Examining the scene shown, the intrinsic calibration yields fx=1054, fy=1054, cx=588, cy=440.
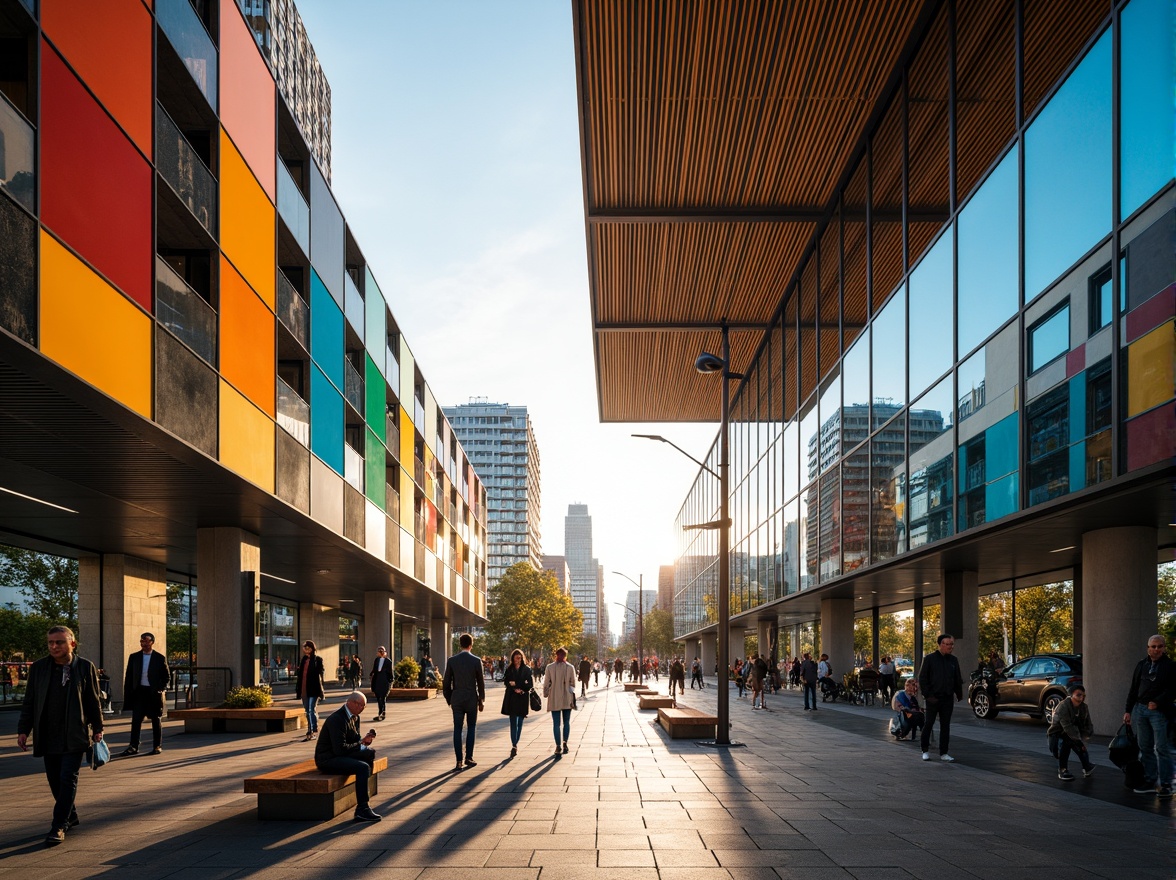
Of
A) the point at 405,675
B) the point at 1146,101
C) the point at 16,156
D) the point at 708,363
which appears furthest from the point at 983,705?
the point at 16,156

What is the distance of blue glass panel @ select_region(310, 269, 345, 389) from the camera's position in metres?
23.3

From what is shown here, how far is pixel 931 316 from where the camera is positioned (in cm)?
2114

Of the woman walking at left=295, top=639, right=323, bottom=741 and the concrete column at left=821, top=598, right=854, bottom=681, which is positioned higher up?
the woman walking at left=295, top=639, right=323, bottom=741

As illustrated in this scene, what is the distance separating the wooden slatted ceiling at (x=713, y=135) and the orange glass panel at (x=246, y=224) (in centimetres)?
650

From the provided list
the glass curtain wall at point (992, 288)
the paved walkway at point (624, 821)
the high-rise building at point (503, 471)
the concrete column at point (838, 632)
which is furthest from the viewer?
the high-rise building at point (503, 471)

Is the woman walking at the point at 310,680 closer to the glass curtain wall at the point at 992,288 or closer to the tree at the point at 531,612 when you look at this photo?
the glass curtain wall at the point at 992,288

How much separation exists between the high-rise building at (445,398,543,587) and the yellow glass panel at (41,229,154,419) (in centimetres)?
17595

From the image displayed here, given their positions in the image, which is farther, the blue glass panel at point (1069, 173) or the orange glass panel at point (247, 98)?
the orange glass panel at point (247, 98)

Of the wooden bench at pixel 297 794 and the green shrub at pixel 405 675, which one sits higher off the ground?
the wooden bench at pixel 297 794

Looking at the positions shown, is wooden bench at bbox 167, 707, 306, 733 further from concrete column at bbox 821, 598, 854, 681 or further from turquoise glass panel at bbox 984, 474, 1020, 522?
concrete column at bbox 821, 598, 854, 681

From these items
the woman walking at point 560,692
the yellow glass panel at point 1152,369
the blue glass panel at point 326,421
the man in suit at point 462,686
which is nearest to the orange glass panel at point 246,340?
the blue glass panel at point 326,421

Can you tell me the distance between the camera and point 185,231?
16.4m

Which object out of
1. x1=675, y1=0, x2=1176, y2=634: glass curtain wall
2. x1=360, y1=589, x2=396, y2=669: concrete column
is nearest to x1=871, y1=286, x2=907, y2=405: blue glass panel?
x1=675, y1=0, x2=1176, y2=634: glass curtain wall

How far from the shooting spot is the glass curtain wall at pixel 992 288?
44.8 feet
